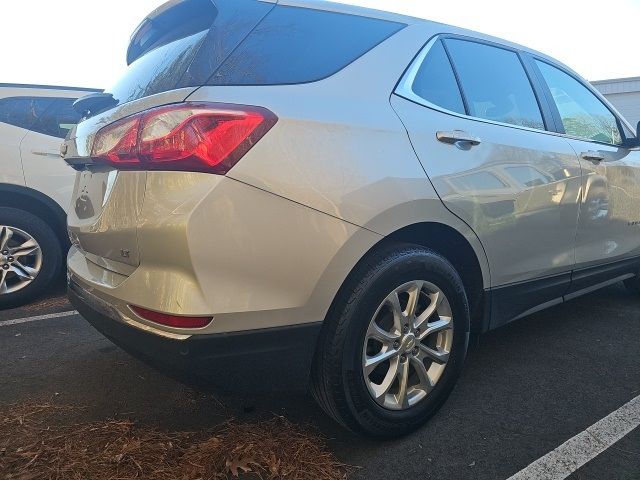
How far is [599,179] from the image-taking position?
299 centimetres

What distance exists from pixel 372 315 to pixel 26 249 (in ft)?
11.0

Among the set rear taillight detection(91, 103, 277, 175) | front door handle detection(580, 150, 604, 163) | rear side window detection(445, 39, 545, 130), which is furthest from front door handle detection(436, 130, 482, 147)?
front door handle detection(580, 150, 604, 163)

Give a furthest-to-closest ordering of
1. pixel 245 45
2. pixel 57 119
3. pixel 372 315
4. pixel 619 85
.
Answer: pixel 619 85, pixel 57 119, pixel 372 315, pixel 245 45

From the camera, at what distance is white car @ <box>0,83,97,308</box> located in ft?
12.8

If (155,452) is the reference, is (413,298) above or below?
above

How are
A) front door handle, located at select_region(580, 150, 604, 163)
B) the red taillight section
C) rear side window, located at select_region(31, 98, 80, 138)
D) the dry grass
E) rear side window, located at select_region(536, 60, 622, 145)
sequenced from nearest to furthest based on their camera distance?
the red taillight section
the dry grass
front door handle, located at select_region(580, 150, 604, 163)
rear side window, located at select_region(536, 60, 622, 145)
rear side window, located at select_region(31, 98, 80, 138)

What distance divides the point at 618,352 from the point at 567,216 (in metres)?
0.97

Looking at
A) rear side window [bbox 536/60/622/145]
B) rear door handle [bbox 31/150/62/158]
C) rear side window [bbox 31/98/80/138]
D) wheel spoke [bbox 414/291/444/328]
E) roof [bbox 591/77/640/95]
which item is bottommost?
wheel spoke [bbox 414/291/444/328]

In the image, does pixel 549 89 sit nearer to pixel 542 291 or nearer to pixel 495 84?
pixel 495 84

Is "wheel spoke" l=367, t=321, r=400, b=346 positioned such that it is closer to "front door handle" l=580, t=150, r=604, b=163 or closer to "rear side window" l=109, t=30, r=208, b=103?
"rear side window" l=109, t=30, r=208, b=103

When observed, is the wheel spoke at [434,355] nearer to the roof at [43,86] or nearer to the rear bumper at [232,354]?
the rear bumper at [232,354]

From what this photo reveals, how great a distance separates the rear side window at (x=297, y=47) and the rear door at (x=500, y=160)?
10.9 inches

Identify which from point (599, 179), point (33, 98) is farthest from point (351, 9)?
point (33, 98)

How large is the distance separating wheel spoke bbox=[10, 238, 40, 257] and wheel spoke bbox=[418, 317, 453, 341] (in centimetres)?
338
